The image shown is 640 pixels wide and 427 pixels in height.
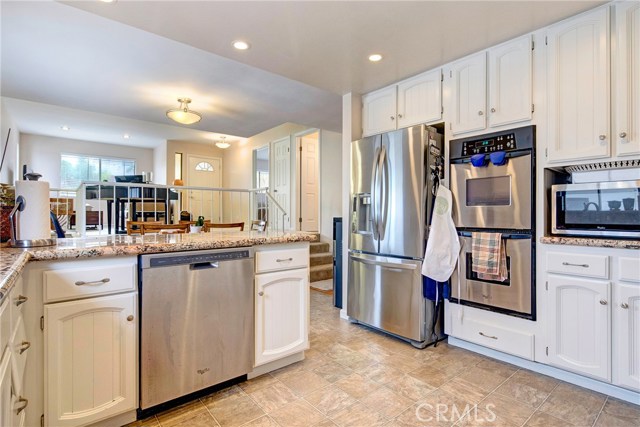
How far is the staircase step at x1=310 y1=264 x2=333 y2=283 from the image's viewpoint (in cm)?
514

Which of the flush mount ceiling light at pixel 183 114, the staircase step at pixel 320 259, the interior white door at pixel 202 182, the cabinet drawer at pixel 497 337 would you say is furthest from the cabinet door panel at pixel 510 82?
the interior white door at pixel 202 182

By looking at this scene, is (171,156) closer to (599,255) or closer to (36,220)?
(36,220)

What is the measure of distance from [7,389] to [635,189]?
9.58 ft

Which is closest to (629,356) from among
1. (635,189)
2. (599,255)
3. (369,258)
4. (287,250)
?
(599,255)

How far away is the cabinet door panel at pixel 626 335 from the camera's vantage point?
5.78 ft

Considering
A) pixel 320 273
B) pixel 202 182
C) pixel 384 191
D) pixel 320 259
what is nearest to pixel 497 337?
pixel 384 191

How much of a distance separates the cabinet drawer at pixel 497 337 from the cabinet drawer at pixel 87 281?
2325 mm

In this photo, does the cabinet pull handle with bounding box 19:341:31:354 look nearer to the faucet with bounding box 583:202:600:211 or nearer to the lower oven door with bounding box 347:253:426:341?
the lower oven door with bounding box 347:253:426:341

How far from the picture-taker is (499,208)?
90.7 inches

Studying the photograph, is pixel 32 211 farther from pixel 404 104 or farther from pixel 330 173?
pixel 330 173

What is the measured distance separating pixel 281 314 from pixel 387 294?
1.07 meters

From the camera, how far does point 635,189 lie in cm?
180

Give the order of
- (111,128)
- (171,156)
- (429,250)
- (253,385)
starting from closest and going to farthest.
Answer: (253,385) < (429,250) < (111,128) < (171,156)

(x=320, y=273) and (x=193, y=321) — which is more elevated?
(x=193, y=321)
